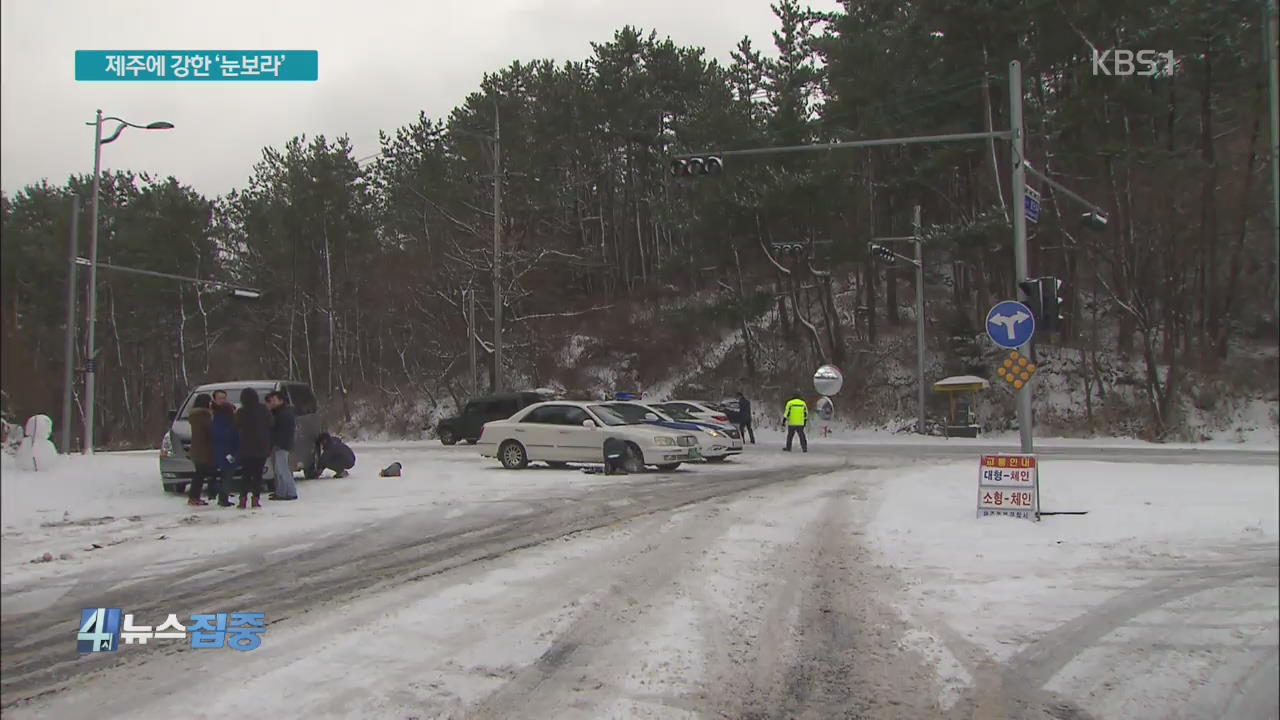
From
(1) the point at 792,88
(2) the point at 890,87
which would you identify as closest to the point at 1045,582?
(2) the point at 890,87

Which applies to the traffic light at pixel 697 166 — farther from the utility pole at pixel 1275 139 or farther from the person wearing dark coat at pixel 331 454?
the utility pole at pixel 1275 139

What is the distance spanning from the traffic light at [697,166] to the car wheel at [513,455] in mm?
7233

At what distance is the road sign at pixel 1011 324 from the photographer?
1023 centimetres

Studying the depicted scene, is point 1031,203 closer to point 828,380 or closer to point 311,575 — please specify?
point 311,575

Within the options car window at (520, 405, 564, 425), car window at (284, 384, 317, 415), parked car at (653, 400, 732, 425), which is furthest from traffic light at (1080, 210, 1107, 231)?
parked car at (653, 400, 732, 425)

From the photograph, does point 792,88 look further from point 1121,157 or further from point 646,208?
point 1121,157

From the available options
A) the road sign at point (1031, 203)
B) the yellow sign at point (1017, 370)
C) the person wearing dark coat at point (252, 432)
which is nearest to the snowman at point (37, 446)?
the person wearing dark coat at point (252, 432)

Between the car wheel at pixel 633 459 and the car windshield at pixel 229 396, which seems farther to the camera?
the car wheel at pixel 633 459

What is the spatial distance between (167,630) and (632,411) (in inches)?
786

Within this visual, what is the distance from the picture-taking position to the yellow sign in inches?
416

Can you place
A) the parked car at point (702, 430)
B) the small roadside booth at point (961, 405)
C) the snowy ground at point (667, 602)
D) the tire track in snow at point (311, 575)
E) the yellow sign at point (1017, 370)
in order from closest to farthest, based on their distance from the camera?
the snowy ground at point (667, 602) < the tire track in snow at point (311, 575) < the yellow sign at point (1017, 370) < the parked car at point (702, 430) < the small roadside booth at point (961, 405)

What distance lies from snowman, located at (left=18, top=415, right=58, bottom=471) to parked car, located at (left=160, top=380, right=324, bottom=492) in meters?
3.42

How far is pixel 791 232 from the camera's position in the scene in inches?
1550

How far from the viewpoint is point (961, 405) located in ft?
110
